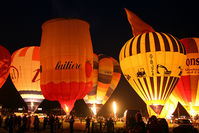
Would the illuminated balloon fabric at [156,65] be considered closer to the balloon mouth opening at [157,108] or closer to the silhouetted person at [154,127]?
the balloon mouth opening at [157,108]

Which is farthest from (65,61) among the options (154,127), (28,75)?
(154,127)

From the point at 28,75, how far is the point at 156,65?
8.41 metres

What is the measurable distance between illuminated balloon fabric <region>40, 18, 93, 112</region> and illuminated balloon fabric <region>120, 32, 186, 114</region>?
3.99 m

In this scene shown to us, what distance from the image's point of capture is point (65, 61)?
10422 mm

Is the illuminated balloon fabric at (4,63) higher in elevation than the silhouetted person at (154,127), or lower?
higher

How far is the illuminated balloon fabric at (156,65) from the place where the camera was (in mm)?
13391

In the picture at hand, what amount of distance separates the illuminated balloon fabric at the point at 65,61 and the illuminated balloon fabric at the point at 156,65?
3985 millimetres

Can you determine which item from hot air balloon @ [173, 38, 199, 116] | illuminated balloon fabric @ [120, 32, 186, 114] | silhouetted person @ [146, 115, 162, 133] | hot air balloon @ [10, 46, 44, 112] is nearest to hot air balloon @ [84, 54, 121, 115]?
hot air balloon @ [10, 46, 44, 112]

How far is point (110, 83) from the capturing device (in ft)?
66.0

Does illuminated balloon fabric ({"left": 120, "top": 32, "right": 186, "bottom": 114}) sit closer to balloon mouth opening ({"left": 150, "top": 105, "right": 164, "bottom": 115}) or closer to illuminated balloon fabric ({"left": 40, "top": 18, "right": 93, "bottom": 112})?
balloon mouth opening ({"left": 150, "top": 105, "right": 164, "bottom": 115})

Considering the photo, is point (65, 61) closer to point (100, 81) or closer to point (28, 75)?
point (28, 75)

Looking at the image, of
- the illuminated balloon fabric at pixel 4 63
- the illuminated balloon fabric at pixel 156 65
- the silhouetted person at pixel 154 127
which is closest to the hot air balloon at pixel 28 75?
the illuminated balloon fabric at pixel 4 63

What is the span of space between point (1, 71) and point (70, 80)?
25.5ft

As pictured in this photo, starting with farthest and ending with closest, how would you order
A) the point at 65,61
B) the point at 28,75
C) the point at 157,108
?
1. the point at 28,75
2. the point at 157,108
3. the point at 65,61
